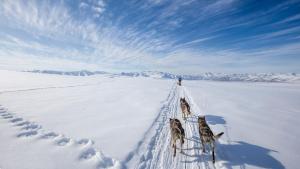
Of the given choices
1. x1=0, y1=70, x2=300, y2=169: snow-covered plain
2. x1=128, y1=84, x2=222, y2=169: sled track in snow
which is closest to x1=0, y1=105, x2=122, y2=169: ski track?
x1=0, y1=70, x2=300, y2=169: snow-covered plain

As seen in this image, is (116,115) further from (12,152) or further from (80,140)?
(12,152)

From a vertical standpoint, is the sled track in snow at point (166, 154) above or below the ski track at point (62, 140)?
below

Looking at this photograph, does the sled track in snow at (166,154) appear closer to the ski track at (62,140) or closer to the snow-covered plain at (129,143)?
the snow-covered plain at (129,143)

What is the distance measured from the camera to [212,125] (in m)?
8.08

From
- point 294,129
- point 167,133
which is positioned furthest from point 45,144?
point 294,129

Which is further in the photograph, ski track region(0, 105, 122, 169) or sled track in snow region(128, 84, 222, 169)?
ski track region(0, 105, 122, 169)

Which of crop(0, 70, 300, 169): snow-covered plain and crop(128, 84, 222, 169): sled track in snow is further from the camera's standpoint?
crop(0, 70, 300, 169): snow-covered plain

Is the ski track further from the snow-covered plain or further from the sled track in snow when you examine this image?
the sled track in snow

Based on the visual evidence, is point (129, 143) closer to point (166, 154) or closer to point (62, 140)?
point (166, 154)

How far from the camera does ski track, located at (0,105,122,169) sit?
15.5ft

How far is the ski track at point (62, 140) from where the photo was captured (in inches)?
185

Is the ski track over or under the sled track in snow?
over

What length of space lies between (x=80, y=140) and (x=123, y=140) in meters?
1.54

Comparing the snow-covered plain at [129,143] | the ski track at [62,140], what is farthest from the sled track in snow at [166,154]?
the ski track at [62,140]
